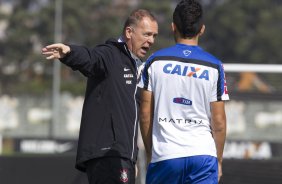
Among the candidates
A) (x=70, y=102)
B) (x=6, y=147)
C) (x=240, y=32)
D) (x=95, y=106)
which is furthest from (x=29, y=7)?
(x=95, y=106)

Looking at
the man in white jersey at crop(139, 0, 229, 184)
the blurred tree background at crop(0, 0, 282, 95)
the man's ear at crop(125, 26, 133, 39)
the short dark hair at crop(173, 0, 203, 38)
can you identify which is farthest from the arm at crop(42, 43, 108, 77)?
the blurred tree background at crop(0, 0, 282, 95)

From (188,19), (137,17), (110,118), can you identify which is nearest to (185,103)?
(188,19)

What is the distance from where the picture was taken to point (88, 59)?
5.98 metres

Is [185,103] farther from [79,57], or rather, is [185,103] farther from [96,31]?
[96,31]

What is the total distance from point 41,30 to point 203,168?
145 ft

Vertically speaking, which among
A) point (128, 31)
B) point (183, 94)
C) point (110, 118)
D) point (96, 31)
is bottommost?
point (110, 118)

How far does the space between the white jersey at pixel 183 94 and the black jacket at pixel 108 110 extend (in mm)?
571

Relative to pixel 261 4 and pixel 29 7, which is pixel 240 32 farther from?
pixel 29 7

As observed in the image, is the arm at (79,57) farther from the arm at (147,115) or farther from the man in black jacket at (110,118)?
the arm at (147,115)

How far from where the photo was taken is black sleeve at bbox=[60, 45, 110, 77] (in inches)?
233

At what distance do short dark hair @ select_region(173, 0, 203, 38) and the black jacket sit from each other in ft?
2.42

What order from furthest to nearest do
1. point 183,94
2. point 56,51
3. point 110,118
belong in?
point 110,118 → point 56,51 → point 183,94

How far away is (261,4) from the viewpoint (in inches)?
2174

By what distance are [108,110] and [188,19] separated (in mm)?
1006
